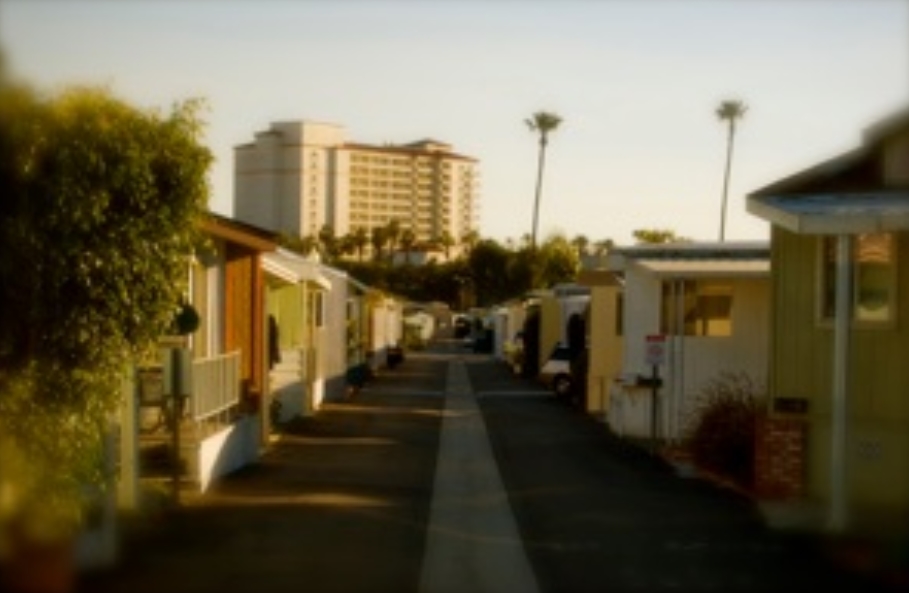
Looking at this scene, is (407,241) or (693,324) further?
(407,241)

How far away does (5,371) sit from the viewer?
15016 millimetres

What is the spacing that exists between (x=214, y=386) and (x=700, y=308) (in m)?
10.6

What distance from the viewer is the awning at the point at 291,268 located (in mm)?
29970

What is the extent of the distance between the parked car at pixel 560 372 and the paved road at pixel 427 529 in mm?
14024

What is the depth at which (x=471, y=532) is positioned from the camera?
17078 mm

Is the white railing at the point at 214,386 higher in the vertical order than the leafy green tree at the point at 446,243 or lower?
lower

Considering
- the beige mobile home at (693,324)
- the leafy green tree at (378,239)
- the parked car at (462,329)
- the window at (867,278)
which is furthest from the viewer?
the leafy green tree at (378,239)

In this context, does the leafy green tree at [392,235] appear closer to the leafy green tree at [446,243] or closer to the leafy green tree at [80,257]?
the leafy green tree at [446,243]

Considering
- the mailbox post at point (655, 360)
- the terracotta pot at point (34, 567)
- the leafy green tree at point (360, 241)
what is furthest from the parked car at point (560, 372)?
the leafy green tree at point (360, 241)

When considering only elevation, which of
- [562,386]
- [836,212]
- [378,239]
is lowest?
[562,386]

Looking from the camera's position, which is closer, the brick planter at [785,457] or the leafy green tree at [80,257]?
the leafy green tree at [80,257]

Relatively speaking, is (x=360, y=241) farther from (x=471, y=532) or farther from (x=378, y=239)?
(x=471, y=532)

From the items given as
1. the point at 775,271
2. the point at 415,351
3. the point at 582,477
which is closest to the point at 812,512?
the point at 775,271

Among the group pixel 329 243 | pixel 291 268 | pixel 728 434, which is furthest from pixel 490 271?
pixel 728 434
